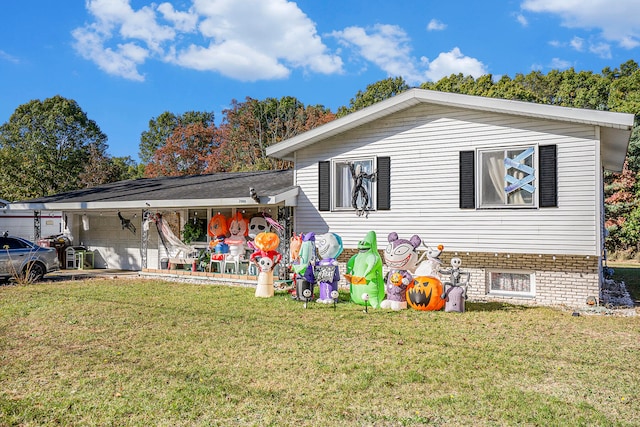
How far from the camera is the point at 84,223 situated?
15844mm

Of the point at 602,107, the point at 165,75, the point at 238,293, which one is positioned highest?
the point at 165,75

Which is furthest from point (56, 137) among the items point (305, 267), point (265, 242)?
point (305, 267)

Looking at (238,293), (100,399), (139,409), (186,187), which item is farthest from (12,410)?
(186,187)

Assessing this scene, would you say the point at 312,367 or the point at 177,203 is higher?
the point at 177,203

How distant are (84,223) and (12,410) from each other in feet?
43.3

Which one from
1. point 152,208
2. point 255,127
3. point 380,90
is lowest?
point 152,208

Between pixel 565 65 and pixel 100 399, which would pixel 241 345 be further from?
pixel 565 65

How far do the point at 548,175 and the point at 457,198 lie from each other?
1837 millimetres

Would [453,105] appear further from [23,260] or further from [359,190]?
[23,260]

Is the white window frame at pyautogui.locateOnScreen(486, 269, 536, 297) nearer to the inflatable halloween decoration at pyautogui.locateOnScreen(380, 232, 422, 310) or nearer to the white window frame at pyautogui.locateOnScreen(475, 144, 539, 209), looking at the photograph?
the white window frame at pyautogui.locateOnScreen(475, 144, 539, 209)

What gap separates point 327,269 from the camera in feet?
29.1

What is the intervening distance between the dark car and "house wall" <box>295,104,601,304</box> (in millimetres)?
7291

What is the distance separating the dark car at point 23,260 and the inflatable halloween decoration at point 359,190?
28.7ft

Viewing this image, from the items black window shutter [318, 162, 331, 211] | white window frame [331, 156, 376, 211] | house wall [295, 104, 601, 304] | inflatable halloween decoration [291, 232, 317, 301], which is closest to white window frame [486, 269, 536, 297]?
house wall [295, 104, 601, 304]
